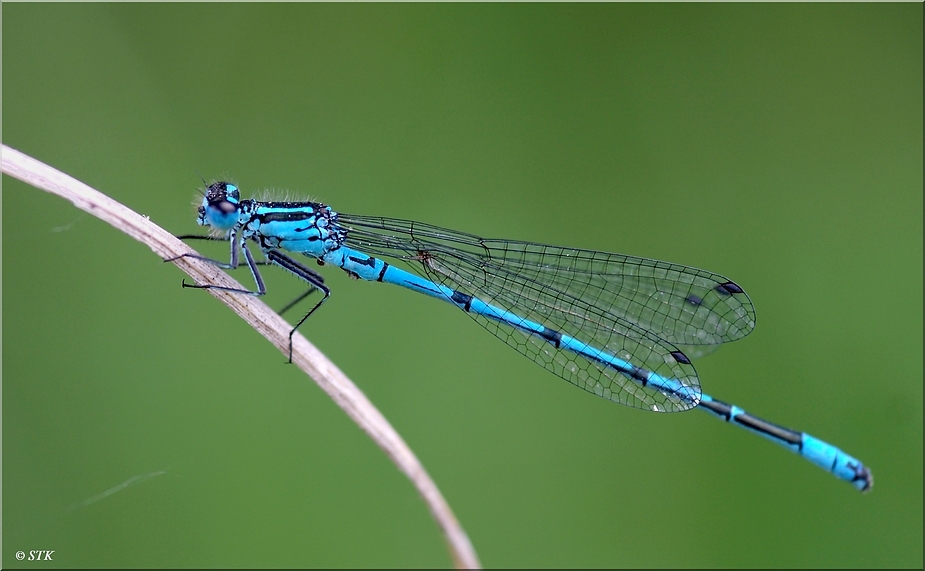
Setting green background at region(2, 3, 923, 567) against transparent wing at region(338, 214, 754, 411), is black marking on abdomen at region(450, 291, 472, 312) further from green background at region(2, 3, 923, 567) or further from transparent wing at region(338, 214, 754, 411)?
green background at region(2, 3, 923, 567)

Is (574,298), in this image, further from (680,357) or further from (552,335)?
(680,357)

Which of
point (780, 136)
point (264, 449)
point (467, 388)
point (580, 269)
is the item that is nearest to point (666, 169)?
point (780, 136)

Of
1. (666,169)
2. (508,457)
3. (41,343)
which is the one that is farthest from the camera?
(666,169)

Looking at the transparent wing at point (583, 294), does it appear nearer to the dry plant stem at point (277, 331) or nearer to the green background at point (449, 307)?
the green background at point (449, 307)

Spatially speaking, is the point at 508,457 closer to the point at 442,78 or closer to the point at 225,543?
the point at 225,543

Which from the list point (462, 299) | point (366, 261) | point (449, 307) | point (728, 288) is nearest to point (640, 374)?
point (728, 288)

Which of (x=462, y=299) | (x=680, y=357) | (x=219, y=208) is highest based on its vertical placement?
(x=219, y=208)

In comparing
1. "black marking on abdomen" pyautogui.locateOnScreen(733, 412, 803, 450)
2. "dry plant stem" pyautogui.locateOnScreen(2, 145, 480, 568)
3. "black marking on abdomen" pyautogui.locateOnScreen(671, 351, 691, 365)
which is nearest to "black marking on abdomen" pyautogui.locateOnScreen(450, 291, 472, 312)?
"black marking on abdomen" pyautogui.locateOnScreen(671, 351, 691, 365)
